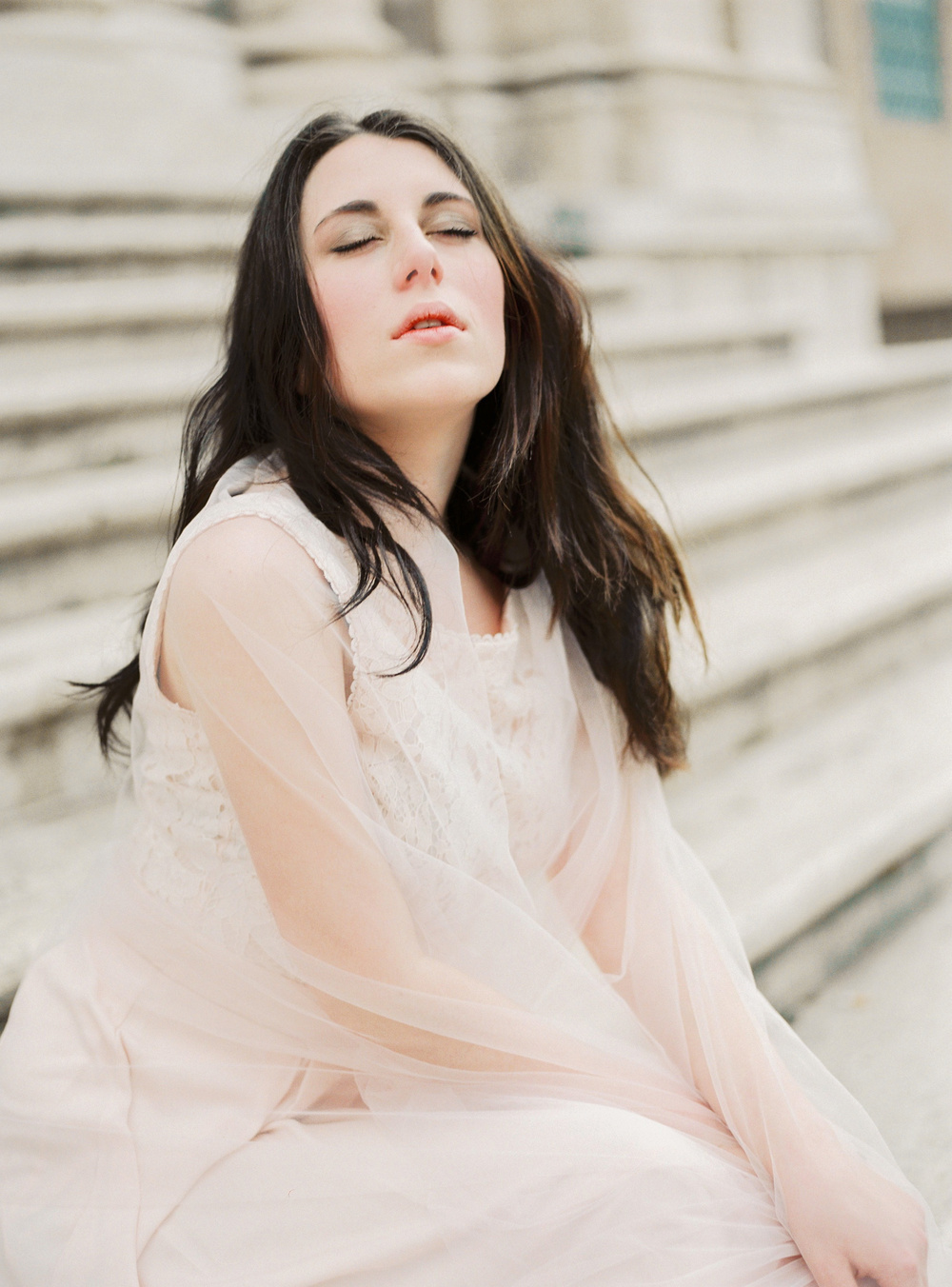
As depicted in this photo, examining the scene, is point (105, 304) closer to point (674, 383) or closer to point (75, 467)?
point (75, 467)

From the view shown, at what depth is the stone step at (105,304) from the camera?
9.60ft

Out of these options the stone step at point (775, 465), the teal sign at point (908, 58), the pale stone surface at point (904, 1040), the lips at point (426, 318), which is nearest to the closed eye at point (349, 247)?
the lips at point (426, 318)

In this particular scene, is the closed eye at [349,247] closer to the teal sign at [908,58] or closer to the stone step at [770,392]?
the stone step at [770,392]

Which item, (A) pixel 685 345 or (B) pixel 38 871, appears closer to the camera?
(B) pixel 38 871

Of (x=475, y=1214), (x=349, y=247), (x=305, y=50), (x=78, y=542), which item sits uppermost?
(x=305, y=50)

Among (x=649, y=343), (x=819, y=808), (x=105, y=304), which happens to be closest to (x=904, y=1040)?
(x=819, y=808)


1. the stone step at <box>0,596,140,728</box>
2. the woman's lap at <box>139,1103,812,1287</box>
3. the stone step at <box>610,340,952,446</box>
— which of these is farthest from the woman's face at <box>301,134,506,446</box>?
the stone step at <box>610,340,952,446</box>

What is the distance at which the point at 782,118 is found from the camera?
563 centimetres

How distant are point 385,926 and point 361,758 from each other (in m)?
0.19

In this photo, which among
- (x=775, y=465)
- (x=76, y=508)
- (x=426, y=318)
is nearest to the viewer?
(x=426, y=318)

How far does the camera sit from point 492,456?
62.2 inches

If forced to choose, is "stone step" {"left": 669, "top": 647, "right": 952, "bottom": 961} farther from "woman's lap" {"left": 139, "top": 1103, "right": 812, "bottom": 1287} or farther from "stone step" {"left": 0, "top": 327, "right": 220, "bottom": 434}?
"stone step" {"left": 0, "top": 327, "right": 220, "bottom": 434}

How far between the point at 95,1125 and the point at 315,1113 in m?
0.22

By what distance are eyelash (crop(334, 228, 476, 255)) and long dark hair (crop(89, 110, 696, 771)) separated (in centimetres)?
4
